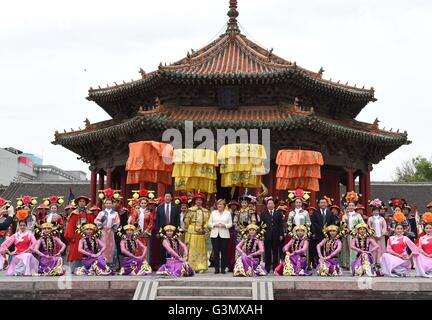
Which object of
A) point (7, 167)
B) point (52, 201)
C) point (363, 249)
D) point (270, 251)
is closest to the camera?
point (363, 249)

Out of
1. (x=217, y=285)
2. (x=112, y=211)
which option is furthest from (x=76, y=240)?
(x=217, y=285)

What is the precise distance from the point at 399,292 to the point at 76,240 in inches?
277

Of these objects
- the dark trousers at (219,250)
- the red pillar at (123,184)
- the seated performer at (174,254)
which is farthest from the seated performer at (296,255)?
the red pillar at (123,184)

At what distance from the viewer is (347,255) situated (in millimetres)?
15172

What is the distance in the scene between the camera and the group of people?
13109 mm

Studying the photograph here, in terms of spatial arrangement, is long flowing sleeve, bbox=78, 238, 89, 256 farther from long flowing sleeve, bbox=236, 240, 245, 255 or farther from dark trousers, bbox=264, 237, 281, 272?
dark trousers, bbox=264, 237, 281, 272

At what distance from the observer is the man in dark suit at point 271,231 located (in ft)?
45.2

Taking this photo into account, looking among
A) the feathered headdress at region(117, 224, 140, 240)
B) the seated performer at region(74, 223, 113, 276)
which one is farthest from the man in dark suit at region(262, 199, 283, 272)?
the seated performer at region(74, 223, 113, 276)

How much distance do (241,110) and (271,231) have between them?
9017mm

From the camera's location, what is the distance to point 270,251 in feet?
45.9

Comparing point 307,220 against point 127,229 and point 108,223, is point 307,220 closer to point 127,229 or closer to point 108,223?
point 127,229

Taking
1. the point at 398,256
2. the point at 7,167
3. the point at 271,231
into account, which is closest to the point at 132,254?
A: the point at 271,231

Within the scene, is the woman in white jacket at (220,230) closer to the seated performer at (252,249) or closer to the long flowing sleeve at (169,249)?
the seated performer at (252,249)
